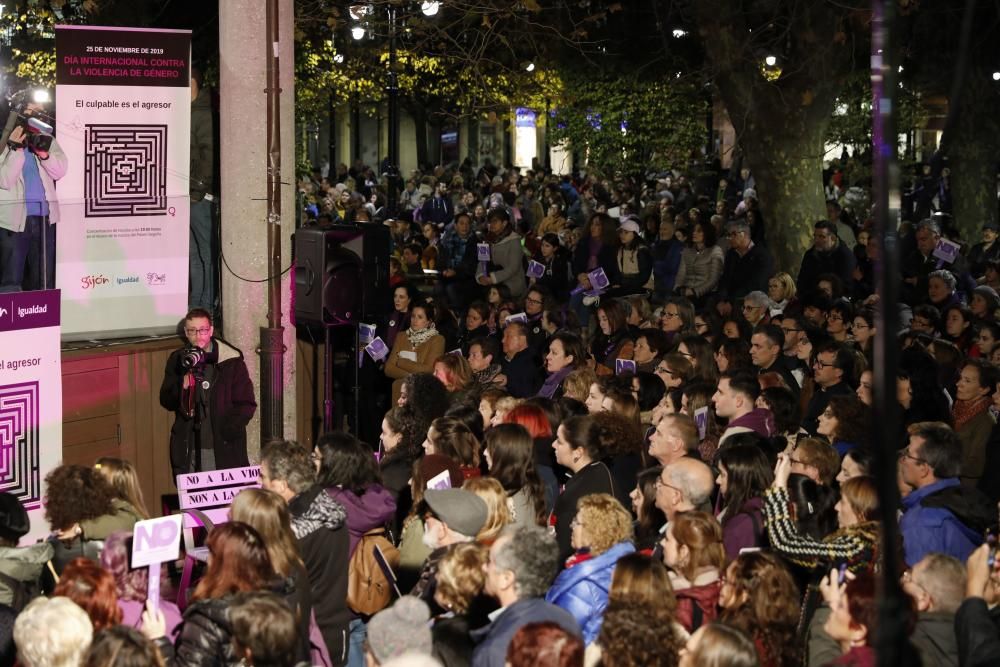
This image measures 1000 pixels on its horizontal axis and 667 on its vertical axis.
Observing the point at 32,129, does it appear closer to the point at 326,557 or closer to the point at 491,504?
the point at 326,557

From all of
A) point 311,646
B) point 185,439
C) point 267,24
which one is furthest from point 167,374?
point 311,646

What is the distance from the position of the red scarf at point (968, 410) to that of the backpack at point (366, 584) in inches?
156

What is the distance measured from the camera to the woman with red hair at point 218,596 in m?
5.16

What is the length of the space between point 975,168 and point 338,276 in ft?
50.0

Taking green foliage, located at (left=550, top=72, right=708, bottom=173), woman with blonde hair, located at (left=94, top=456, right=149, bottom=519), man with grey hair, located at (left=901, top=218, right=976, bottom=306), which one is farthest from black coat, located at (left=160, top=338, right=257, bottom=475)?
green foliage, located at (left=550, top=72, right=708, bottom=173)

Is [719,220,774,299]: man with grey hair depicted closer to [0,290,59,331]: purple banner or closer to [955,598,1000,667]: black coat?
[0,290,59,331]: purple banner

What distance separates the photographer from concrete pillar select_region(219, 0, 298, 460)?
9797 mm

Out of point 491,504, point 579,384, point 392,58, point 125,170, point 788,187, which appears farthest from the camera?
point 392,58

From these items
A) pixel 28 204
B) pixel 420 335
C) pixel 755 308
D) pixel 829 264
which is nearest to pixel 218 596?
pixel 28 204

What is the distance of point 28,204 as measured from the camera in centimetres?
932

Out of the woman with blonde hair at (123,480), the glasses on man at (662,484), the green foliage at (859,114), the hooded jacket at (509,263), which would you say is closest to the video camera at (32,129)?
the woman with blonde hair at (123,480)

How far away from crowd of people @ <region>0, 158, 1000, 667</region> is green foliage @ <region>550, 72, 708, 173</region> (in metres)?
14.1

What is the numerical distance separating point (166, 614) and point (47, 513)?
1021 millimetres

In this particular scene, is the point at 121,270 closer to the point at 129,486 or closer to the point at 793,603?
the point at 129,486
